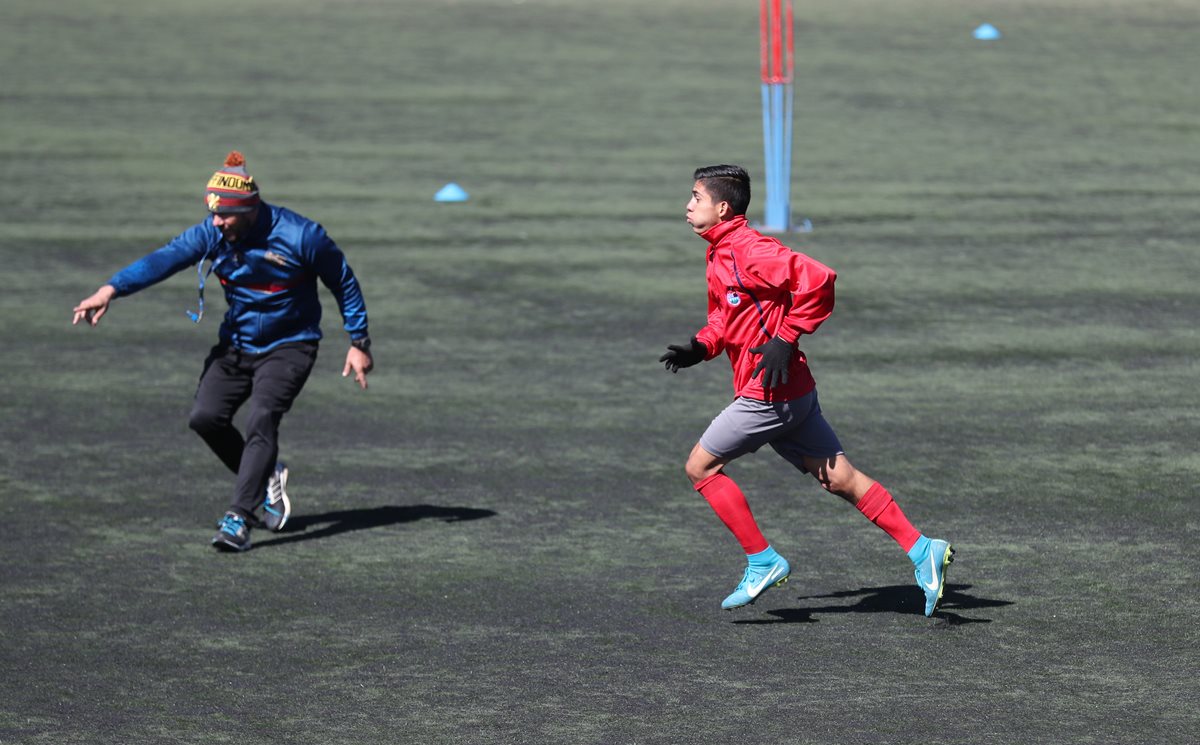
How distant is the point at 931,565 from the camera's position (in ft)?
24.9

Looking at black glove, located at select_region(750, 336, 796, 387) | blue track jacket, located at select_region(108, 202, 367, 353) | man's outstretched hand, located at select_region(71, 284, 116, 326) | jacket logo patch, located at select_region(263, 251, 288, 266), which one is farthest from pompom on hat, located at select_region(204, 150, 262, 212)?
black glove, located at select_region(750, 336, 796, 387)

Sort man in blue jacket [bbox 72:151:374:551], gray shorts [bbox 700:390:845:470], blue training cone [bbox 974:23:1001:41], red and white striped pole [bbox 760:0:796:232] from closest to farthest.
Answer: gray shorts [bbox 700:390:845:470], man in blue jacket [bbox 72:151:374:551], red and white striped pole [bbox 760:0:796:232], blue training cone [bbox 974:23:1001:41]

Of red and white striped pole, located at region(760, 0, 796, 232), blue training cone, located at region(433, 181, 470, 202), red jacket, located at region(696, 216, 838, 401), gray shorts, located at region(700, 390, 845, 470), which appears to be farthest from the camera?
blue training cone, located at region(433, 181, 470, 202)

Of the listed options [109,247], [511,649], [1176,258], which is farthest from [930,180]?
[511,649]

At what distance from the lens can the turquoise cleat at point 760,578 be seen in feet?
25.5

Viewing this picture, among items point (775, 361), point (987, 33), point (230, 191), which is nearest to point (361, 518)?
point (230, 191)

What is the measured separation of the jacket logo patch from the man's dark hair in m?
2.47

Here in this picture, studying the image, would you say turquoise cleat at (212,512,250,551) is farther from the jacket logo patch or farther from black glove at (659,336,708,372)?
black glove at (659,336,708,372)

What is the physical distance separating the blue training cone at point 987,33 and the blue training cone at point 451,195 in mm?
13443

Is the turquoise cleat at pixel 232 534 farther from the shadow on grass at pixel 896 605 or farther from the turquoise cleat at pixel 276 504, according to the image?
the shadow on grass at pixel 896 605

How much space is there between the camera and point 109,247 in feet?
54.0

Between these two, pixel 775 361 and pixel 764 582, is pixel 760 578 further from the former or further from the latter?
pixel 775 361

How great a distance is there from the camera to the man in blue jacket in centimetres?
904

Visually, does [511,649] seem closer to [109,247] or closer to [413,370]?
[413,370]
